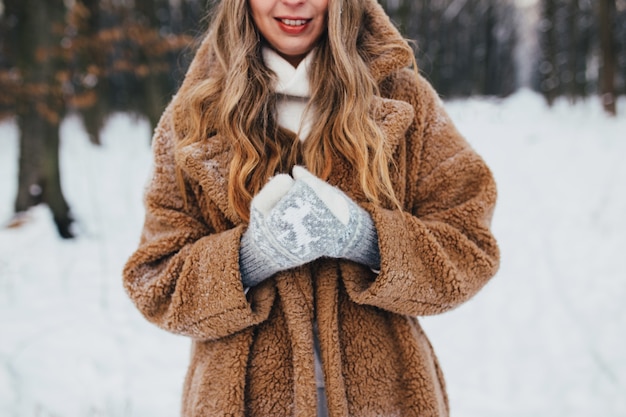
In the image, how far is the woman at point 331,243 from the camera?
130 centimetres

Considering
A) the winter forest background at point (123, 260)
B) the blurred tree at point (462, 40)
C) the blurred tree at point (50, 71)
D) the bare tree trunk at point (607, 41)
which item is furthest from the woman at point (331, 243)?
the blurred tree at point (462, 40)

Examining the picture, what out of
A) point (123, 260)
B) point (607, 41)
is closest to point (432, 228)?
point (123, 260)

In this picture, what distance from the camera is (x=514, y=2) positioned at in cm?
3981

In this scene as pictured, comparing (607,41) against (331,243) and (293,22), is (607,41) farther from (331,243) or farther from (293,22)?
(331,243)

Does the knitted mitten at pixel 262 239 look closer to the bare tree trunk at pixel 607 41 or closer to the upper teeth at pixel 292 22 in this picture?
the upper teeth at pixel 292 22

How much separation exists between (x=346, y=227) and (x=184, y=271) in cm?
44

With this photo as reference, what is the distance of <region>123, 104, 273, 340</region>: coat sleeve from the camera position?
1261 millimetres

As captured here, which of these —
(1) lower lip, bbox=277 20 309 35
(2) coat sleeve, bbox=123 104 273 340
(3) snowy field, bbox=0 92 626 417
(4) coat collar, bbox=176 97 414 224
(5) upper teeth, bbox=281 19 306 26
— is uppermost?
(5) upper teeth, bbox=281 19 306 26

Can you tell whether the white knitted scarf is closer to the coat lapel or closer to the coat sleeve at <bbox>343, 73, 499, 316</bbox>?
the coat lapel

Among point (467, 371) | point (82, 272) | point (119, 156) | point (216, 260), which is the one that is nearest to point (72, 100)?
point (82, 272)

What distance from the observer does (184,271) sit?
1.30 metres

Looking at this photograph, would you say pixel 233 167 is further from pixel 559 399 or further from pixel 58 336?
pixel 58 336

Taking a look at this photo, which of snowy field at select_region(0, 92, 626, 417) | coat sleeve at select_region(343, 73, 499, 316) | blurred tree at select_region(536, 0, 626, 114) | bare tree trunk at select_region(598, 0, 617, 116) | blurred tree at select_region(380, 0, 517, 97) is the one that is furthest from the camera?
blurred tree at select_region(380, 0, 517, 97)

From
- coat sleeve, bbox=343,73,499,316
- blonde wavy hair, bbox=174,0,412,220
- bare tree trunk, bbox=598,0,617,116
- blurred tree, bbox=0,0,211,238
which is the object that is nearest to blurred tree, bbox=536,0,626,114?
bare tree trunk, bbox=598,0,617,116
